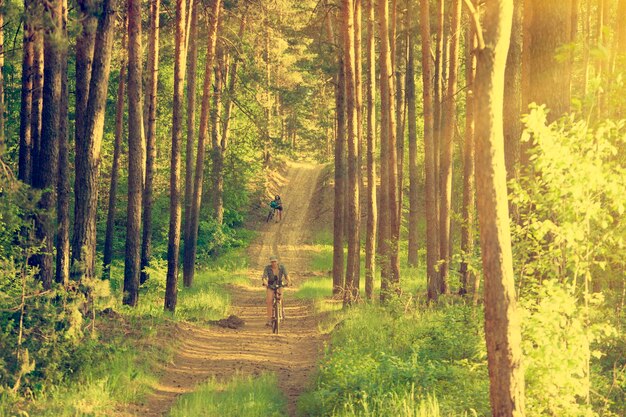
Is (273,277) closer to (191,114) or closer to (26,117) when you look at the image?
(26,117)

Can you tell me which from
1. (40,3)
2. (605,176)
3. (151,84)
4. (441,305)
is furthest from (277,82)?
(605,176)

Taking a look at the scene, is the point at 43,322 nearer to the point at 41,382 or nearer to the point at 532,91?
the point at 41,382

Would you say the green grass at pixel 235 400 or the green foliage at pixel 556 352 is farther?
the green grass at pixel 235 400

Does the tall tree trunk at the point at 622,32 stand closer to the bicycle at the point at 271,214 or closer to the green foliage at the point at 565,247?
the green foliage at the point at 565,247

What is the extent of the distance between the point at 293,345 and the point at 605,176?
10.9 m

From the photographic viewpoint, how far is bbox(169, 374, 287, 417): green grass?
35.1 feet

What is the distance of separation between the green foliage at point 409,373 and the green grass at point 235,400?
0.58m

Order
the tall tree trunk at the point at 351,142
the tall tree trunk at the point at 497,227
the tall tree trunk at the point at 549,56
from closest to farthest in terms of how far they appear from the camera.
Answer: the tall tree trunk at the point at 497,227, the tall tree trunk at the point at 549,56, the tall tree trunk at the point at 351,142

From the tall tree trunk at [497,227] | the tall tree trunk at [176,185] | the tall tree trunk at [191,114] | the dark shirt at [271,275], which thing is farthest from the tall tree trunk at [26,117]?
the tall tree trunk at [497,227]

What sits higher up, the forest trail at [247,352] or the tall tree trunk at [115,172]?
the tall tree trunk at [115,172]

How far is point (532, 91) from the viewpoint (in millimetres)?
10016

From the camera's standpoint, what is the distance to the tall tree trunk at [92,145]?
48.1ft

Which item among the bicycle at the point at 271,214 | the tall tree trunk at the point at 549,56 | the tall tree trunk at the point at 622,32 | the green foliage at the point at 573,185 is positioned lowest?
the green foliage at the point at 573,185

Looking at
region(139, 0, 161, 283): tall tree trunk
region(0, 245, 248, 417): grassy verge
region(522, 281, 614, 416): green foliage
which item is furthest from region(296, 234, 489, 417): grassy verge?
region(139, 0, 161, 283): tall tree trunk
